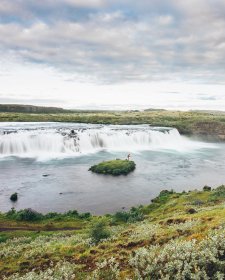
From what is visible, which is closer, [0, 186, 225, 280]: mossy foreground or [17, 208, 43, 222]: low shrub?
[0, 186, 225, 280]: mossy foreground

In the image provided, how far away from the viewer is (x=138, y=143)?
3844 inches

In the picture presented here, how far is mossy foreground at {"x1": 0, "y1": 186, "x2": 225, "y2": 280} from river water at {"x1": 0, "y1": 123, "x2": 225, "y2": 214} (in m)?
10.9

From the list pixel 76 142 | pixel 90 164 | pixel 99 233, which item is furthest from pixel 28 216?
pixel 76 142

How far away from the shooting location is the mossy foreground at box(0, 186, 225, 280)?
10797mm

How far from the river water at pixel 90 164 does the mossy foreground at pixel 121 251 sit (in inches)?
427

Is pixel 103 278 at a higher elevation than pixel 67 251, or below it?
higher

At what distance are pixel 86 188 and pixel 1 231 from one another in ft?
67.4

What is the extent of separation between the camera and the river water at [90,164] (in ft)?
148

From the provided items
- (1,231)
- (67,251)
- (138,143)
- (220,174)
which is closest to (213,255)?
(67,251)

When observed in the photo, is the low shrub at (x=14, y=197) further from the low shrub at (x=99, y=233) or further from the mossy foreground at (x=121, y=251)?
the low shrub at (x=99, y=233)

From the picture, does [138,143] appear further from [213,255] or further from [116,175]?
[213,255]

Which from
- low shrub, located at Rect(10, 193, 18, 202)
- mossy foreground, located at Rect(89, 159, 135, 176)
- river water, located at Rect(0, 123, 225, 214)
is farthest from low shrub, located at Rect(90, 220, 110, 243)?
Answer: mossy foreground, located at Rect(89, 159, 135, 176)

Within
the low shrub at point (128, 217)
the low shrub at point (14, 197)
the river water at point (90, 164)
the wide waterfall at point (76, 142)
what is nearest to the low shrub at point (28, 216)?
the river water at point (90, 164)

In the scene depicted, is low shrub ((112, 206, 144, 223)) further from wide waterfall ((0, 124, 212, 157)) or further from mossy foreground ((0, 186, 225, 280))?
wide waterfall ((0, 124, 212, 157))
